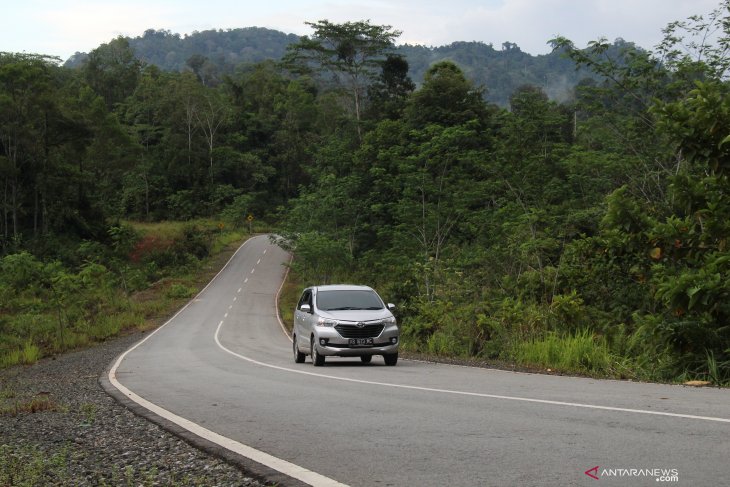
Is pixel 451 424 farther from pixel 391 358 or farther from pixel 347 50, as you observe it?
pixel 347 50

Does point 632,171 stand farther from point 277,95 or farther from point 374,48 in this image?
point 277,95

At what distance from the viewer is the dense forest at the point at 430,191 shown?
13.8 m

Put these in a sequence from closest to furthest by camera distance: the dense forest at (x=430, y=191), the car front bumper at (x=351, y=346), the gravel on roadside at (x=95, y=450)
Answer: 1. the gravel on roadside at (x=95, y=450)
2. the dense forest at (x=430, y=191)
3. the car front bumper at (x=351, y=346)

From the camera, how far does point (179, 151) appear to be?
101 meters

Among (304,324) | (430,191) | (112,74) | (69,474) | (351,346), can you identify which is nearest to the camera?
(69,474)

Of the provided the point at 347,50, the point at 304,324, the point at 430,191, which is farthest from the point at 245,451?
the point at 347,50

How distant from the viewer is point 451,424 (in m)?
8.24

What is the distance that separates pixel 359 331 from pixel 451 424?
10.3m

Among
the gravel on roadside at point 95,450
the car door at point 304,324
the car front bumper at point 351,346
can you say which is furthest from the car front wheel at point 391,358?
the gravel on roadside at point 95,450

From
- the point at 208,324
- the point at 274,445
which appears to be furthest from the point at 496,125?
the point at 274,445

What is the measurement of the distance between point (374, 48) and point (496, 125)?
15.2 metres

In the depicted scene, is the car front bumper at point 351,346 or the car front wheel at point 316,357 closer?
the car front bumper at point 351,346

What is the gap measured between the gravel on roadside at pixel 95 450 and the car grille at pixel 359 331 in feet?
20.8

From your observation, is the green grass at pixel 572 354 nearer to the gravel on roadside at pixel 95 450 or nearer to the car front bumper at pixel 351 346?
the car front bumper at pixel 351 346
